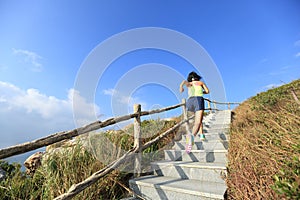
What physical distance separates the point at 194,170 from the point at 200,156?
0.59 meters

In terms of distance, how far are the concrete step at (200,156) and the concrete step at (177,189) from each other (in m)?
0.68

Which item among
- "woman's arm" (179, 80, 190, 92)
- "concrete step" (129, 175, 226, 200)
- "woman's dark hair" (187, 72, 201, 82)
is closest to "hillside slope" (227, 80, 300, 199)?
"concrete step" (129, 175, 226, 200)

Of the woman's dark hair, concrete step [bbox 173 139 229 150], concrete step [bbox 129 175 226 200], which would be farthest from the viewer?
the woman's dark hair

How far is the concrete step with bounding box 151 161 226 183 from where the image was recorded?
2398 mm

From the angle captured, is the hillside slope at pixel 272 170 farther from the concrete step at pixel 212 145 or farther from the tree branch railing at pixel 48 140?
the tree branch railing at pixel 48 140

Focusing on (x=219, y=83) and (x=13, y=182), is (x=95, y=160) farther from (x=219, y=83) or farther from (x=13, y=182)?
(x=219, y=83)

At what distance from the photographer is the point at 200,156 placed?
319 centimetres

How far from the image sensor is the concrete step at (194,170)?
2.40 meters

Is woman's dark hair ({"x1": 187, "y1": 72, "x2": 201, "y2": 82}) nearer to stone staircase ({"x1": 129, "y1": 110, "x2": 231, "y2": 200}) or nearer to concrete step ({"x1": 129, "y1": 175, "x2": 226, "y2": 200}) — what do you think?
stone staircase ({"x1": 129, "y1": 110, "x2": 231, "y2": 200})

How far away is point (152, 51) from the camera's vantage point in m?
6.06

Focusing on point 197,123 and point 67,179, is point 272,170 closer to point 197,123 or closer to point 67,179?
point 197,123

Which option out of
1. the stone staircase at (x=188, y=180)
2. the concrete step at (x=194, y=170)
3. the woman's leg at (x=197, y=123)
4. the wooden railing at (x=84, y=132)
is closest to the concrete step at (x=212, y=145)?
the stone staircase at (x=188, y=180)

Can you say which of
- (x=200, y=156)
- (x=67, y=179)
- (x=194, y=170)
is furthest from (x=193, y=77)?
(x=67, y=179)

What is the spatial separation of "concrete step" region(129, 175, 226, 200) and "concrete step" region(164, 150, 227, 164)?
683 mm
